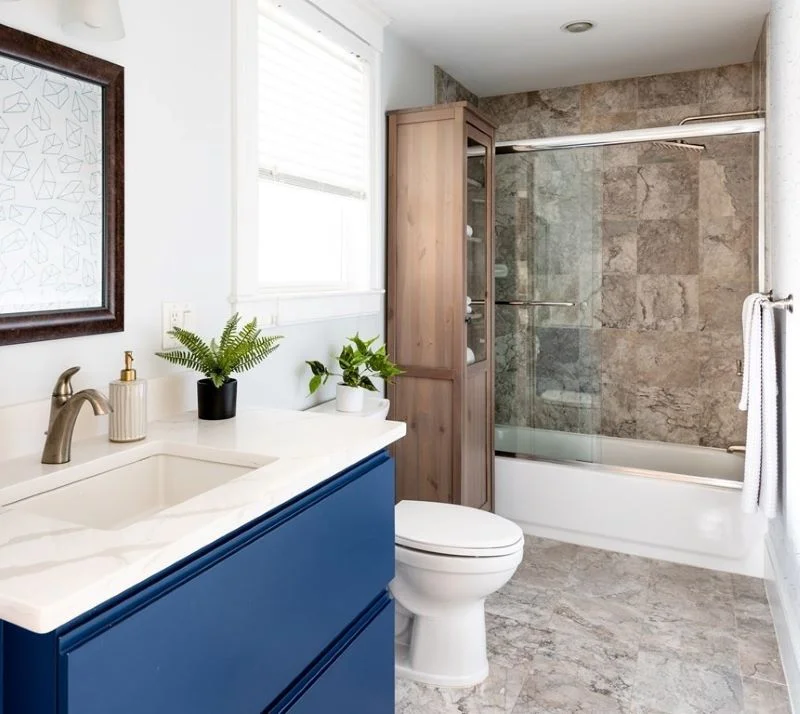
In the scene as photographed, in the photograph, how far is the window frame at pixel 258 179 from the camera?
2033 mm

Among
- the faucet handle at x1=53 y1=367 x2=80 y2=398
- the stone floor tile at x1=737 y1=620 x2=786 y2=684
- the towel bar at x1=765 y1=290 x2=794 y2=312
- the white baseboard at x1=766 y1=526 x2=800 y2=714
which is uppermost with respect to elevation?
the towel bar at x1=765 y1=290 x2=794 y2=312

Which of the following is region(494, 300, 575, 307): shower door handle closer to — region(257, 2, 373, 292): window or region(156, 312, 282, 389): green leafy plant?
region(257, 2, 373, 292): window

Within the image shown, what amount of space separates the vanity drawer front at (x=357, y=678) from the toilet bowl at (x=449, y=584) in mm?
468

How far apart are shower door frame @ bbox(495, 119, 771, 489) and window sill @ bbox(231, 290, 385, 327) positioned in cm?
110

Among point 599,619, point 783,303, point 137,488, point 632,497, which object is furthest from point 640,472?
point 137,488

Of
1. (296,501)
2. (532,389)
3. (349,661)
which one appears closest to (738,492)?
(532,389)

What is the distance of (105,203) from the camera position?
158 cm

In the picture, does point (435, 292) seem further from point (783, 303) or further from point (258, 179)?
point (783, 303)

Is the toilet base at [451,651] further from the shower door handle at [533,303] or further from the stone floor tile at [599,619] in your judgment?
the shower door handle at [533,303]

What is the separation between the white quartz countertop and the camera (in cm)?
80

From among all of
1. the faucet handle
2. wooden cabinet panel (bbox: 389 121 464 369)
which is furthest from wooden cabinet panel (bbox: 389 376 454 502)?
the faucet handle

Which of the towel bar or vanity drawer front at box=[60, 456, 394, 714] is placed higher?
the towel bar

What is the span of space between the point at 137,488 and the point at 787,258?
2.10 m

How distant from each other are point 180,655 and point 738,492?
8.58 feet
